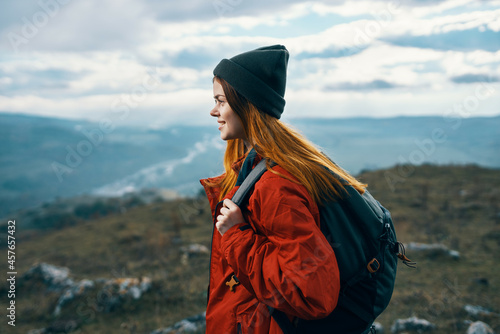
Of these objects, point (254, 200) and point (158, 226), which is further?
point (158, 226)

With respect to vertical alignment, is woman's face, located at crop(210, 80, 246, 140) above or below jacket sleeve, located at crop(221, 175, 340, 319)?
above

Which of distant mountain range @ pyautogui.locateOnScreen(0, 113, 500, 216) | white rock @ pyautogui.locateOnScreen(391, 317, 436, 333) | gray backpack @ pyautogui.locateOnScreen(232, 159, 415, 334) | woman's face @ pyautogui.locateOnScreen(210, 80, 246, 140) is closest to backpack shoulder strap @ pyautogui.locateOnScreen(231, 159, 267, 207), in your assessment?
gray backpack @ pyautogui.locateOnScreen(232, 159, 415, 334)

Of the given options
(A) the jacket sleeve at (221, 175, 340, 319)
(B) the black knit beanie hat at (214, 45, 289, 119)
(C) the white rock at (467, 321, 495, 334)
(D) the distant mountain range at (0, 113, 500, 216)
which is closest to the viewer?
(A) the jacket sleeve at (221, 175, 340, 319)

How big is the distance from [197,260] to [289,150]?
7.33m

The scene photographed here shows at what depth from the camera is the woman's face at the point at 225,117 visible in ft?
5.92

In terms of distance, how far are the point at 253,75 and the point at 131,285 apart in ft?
19.3

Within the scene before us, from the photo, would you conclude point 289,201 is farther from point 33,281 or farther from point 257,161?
point 33,281

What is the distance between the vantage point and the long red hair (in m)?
1.54

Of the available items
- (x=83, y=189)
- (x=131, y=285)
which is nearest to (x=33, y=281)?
(x=131, y=285)

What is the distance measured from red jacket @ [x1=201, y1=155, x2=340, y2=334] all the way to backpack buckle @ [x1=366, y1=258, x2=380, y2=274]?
23 cm

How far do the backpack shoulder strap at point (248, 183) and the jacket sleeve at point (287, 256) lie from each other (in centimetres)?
9

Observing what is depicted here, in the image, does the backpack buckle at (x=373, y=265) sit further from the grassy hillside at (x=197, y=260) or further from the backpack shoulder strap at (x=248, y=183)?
the grassy hillside at (x=197, y=260)

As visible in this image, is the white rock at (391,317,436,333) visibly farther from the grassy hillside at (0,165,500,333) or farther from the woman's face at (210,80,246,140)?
the woman's face at (210,80,246,140)

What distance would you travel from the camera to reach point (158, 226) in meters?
13.1
